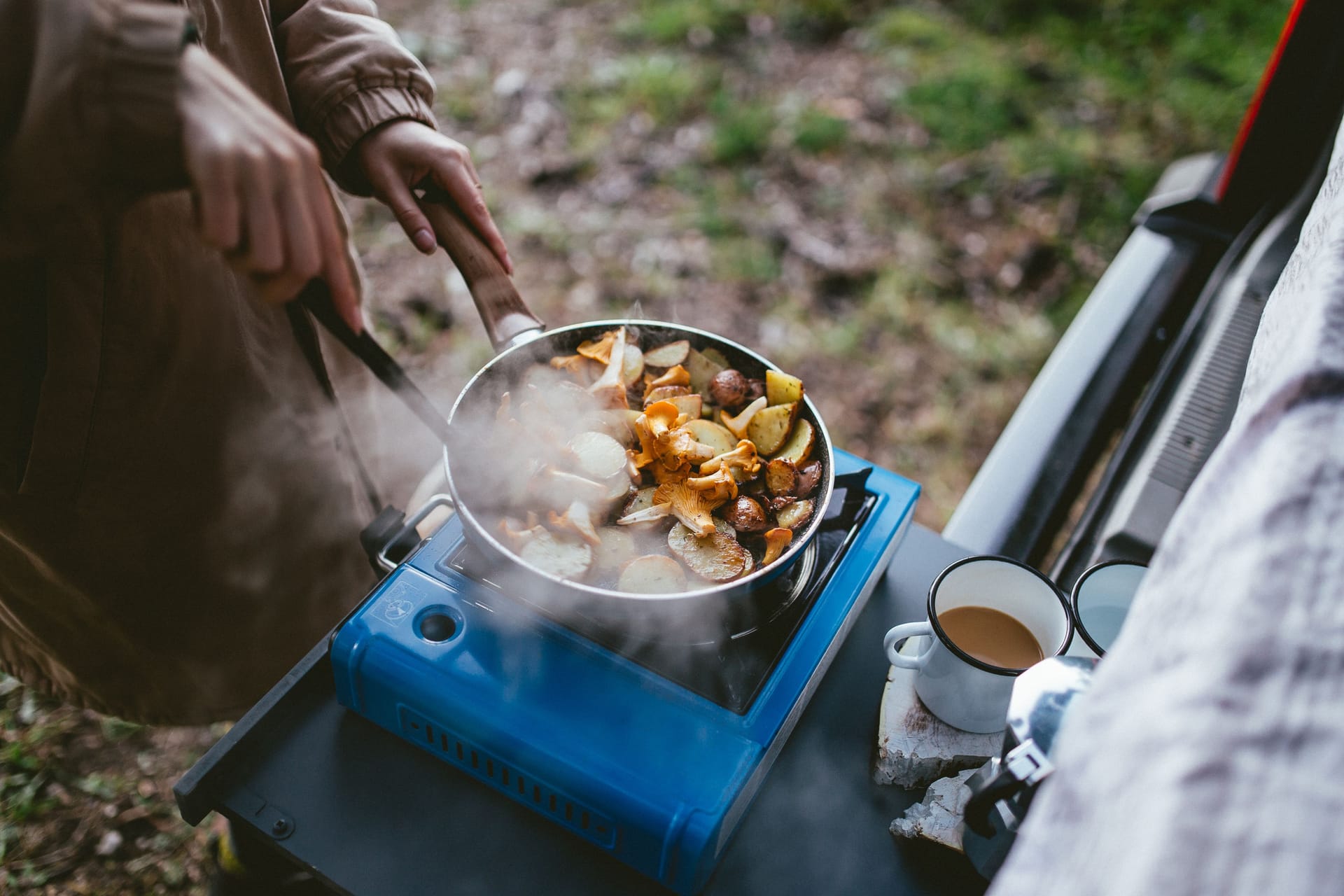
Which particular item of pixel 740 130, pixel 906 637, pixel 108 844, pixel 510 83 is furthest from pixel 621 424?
pixel 510 83

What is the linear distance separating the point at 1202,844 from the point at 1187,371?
1.89m

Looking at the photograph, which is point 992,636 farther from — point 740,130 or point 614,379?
point 740,130

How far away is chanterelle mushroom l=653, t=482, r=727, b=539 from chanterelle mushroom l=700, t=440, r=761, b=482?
0.04 meters

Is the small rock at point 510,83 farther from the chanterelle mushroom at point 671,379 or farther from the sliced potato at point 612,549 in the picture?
the sliced potato at point 612,549

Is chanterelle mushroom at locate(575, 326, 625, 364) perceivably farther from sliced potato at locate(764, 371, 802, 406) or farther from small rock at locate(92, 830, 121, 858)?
small rock at locate(92, 830, 121, 858)

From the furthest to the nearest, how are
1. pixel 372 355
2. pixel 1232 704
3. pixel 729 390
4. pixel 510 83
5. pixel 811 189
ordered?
1. pixel 510 83
2. pixel 811 189
3. pixel 729 390
4. pixel 372 355
5. pixel 1232 704

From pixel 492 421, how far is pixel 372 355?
0.28m

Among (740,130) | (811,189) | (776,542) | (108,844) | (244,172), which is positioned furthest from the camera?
(740,130)

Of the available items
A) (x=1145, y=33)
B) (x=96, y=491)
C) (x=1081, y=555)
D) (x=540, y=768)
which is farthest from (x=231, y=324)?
(x=1145, y=33)

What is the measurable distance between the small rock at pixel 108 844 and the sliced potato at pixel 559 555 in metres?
1.83

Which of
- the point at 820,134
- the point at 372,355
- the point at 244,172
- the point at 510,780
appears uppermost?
the point at 244,172

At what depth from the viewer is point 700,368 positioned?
1.44m

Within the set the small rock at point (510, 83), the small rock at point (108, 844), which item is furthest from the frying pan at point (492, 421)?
the small rock at point (510, 83)

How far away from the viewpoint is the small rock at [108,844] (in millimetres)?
2123
